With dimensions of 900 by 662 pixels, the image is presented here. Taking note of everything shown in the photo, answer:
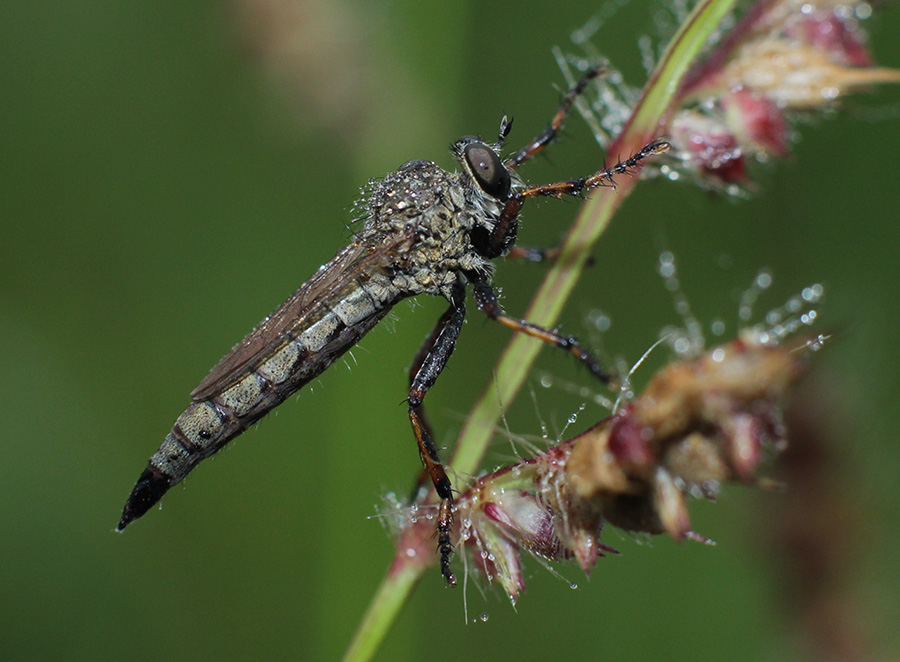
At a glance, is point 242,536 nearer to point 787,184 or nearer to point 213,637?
point 213,637

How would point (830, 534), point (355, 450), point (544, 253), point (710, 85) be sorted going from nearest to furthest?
point (710, 85) → point (830, 534) → point (544, 253) → point (355, 450)

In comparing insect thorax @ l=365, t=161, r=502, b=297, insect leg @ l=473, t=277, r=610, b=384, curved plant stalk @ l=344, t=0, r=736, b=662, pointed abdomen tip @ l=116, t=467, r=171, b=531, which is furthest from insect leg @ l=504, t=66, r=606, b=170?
pointed abdomen tip @ l=116, t=467, r=171, b=531

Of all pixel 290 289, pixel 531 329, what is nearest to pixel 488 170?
pixel 531 329

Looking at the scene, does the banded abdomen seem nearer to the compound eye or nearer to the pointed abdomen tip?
the pointed abdomen tip

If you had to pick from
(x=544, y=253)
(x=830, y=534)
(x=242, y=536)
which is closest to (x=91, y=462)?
(x=242, y=536)

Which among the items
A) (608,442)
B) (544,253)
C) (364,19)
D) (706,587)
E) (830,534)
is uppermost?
(364,19)

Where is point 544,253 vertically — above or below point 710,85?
below
